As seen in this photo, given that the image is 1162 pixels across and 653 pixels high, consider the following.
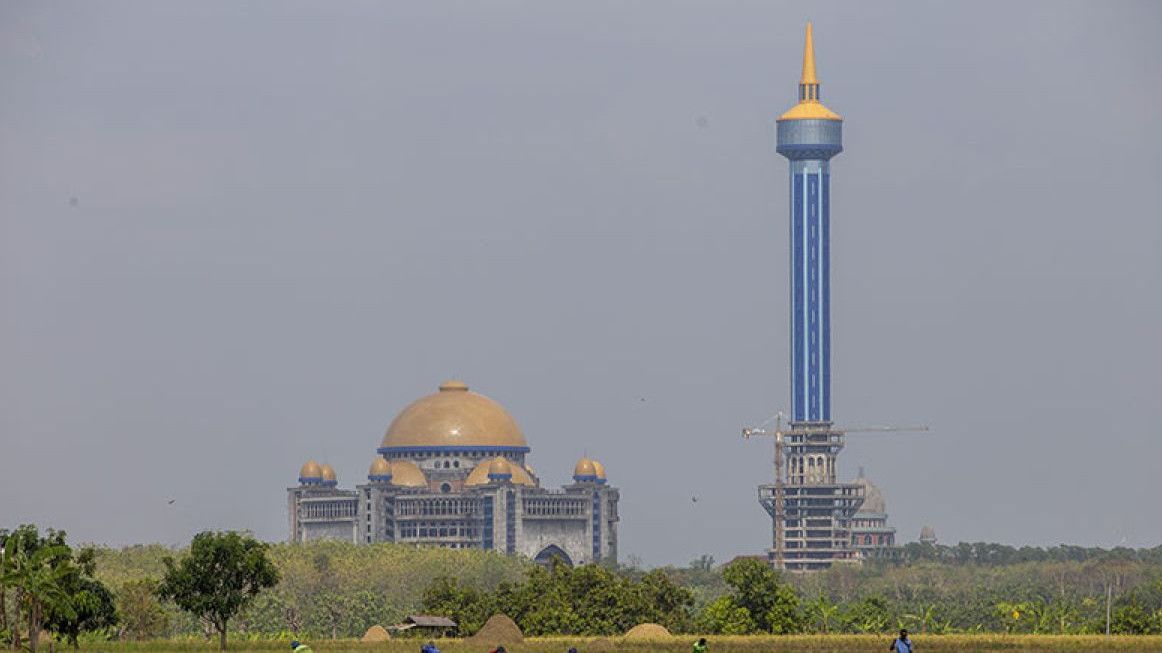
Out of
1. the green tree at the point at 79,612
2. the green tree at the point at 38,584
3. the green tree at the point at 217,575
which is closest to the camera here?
the green tree at the point at 38,584

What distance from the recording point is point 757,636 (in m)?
191

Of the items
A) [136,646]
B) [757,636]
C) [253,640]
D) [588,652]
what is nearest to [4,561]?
[136,646]

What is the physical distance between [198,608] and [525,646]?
18.4 meters

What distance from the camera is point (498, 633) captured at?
18988 cm

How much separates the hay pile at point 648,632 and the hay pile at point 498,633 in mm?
6961

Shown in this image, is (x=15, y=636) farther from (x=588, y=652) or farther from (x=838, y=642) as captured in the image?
(x=838, y=642)

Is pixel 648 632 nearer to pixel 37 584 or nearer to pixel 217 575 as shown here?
pixel 217 575

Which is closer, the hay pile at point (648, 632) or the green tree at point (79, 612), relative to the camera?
the green tree at point (79, 612)

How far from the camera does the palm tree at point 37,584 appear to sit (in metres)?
→ 151

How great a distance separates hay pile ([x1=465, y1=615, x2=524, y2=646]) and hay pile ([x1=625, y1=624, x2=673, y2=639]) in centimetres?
696

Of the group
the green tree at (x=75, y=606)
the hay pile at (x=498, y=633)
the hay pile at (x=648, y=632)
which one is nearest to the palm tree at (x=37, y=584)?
the green tree at (x=75, y=606)

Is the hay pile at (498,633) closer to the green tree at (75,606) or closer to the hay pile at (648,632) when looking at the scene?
the hay pile at (648,632)

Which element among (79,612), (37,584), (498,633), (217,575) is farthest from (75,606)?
(498,633)

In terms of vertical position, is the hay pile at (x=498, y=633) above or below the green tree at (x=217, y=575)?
below
